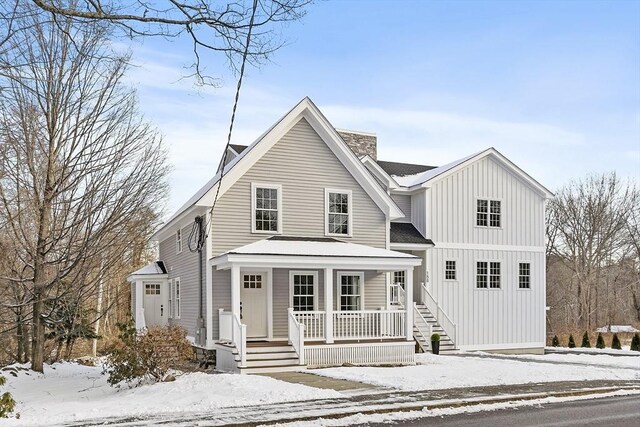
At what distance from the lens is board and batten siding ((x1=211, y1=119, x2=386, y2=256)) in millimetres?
19688

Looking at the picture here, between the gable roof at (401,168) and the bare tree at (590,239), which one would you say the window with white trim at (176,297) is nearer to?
the gable roof at (401,168)

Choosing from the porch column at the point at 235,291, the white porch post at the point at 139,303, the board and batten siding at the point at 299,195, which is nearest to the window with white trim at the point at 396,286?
the board and batten siding at the point at 299,195

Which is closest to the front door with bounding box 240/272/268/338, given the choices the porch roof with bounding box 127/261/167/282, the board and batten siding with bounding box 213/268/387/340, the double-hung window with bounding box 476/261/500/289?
the board and batten siding with bounding box 213/268/387/340

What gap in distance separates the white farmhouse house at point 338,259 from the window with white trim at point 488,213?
0.15ft

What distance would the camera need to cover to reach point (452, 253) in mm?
25516

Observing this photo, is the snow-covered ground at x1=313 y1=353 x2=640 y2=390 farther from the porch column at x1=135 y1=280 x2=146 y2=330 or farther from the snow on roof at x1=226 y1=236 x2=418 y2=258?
the porch column at x1=135 y1=280 x2=146 y2=330

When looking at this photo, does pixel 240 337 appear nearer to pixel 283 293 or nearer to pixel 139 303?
pixel 283 293

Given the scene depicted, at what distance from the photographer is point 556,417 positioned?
10.8 metres

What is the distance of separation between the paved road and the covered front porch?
7.45 meters

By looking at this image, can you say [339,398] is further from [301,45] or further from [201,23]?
[201,23]

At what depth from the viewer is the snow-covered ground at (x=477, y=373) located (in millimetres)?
14641

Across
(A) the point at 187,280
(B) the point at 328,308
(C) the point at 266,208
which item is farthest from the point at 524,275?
(A) the point at 187,280

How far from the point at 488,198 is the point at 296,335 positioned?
11.4 metres

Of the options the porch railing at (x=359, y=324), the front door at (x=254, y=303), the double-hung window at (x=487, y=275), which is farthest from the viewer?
the double-hung window at (x=487, y=275)
